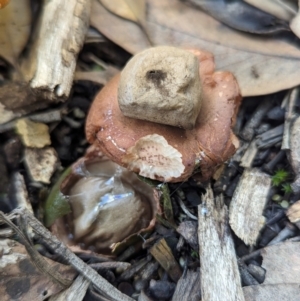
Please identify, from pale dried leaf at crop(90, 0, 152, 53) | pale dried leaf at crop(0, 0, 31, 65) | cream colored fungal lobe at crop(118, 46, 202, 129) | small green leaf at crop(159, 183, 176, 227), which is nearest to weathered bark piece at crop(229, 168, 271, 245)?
small green leaf at crop(159, 183, 176, 227)

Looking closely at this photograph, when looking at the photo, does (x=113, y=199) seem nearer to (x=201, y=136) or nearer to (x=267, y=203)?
(x=201, y=136)

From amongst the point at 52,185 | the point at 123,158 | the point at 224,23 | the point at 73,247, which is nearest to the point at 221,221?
the point at 123,158

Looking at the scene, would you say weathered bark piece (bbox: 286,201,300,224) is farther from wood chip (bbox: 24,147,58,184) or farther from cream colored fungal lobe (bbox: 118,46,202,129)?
wood chip (bbox: 24,147,58,184)

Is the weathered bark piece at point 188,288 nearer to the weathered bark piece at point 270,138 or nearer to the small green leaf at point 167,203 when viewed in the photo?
the small green leaf at point 167,203

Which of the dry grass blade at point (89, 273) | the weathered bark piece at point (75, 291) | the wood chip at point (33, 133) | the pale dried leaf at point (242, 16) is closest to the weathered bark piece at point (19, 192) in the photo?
the wood chip at point (33, 133)

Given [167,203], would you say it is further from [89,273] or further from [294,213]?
[294,213]

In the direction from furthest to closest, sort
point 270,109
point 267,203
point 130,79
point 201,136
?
point 270,109 < point 267,203 < point 201,136 < point 130,79
